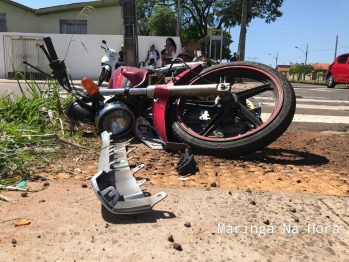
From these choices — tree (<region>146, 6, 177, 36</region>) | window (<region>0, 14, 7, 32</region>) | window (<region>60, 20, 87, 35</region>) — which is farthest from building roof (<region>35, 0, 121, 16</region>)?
tree (<region>146, 6, 177, 36</region>)

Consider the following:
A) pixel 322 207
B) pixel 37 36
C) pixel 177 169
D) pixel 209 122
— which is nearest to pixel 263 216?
pixel 322 207

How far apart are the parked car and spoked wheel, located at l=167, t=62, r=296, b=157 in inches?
650

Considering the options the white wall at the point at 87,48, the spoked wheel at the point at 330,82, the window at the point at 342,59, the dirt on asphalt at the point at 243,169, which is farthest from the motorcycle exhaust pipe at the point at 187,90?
the spoked wheel at the point at 330,82

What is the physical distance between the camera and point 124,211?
68.6 inches

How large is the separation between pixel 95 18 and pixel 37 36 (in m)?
4.64

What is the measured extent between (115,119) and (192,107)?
0.82m

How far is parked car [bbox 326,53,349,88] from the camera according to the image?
58.7 feet

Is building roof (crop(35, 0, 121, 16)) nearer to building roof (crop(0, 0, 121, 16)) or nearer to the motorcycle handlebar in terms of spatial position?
building roof (crop(0, 0, 121, 16))

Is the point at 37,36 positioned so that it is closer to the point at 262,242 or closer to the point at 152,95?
the point at 152,95

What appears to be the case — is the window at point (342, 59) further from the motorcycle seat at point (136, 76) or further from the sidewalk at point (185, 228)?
the sidewalk at point (185, 228)

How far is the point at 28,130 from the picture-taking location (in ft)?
9.86

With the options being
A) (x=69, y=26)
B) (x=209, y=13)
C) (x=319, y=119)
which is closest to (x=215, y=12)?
(x=209, y=13)

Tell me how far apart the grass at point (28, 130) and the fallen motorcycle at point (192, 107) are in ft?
1.15

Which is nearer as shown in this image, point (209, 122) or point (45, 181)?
point (45, 181)
